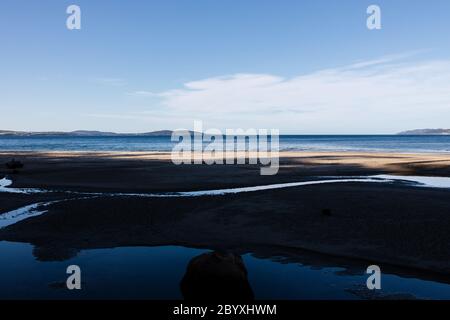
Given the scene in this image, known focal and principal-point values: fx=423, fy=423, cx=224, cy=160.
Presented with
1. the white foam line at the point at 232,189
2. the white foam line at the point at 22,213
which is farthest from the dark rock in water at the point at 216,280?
the white foam line at the point at 232,189

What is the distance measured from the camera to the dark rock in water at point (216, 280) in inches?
385

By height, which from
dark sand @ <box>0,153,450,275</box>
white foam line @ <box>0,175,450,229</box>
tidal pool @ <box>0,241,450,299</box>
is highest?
white foam line @ <box>0,175,450,229</box>

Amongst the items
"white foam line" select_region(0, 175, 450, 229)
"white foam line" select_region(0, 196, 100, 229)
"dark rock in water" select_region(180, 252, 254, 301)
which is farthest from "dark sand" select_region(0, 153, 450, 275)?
"dark rock in water" select_region(180, 252, 254, 301)

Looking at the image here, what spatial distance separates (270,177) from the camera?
3306 cm

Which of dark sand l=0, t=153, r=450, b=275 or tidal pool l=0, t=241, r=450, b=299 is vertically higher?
dark sand l=0, t=153, r=450, b=275

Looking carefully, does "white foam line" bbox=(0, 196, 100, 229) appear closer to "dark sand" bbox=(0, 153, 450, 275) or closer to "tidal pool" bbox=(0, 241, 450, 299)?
"dark sand" bbox=(0, 153, 450, 275)

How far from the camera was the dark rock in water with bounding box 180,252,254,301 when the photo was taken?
385 inches

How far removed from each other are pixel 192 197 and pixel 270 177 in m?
10.9

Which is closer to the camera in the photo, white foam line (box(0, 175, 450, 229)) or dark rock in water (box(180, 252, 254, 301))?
dark rock in water (box(180, 252, 254, 301))

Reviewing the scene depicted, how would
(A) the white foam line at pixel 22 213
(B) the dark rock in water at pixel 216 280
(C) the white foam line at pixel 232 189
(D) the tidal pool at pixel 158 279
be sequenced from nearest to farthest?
1. (B) the dark rock in water at pixel 216 280
2. (D) the tidal pool at pixel 158 279
3. (A) the white foam line at pixel 22 213
4. (C) the white foam line at pixel 232 189

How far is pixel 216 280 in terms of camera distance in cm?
980

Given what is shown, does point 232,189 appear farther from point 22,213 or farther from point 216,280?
point 216,280

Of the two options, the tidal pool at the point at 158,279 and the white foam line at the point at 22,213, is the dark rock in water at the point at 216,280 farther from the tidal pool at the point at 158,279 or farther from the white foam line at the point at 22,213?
the white foam line at the point at 22,213

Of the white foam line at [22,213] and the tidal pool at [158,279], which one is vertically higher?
the white foam line at [22,213]
